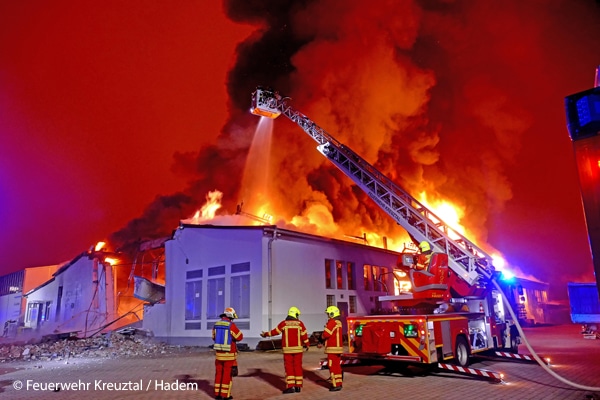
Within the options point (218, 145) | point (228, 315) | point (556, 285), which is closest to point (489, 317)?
point (228, 315)

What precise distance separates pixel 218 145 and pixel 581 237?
107 ft

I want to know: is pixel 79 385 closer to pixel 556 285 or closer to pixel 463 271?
pixel 463 271

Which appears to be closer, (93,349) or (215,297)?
(93,349)

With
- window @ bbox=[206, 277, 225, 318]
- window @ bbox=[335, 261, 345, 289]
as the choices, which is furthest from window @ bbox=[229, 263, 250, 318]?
window @ bbox=[335, 261, 345, 289]

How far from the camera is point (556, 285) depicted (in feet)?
122

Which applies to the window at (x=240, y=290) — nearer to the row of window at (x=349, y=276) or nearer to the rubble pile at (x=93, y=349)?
the rubble pile at (x=93, y=349)

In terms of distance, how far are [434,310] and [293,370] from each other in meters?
4.07

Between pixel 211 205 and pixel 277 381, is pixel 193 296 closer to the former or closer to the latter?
pixel 277 381

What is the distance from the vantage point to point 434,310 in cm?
1021

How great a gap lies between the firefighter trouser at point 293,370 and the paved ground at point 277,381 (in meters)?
0.21

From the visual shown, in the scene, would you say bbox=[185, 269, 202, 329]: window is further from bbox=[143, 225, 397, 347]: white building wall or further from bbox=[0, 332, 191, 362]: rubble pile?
bbox=[0, 332, 191, 362]: rubble pile

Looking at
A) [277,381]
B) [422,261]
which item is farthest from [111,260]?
[422,261]

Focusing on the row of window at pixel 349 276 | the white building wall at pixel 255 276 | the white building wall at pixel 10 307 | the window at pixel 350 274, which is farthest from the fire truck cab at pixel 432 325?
the white building wall at pixel 10 307

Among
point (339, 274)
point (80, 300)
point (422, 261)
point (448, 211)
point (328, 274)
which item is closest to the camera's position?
point (422, 261)
